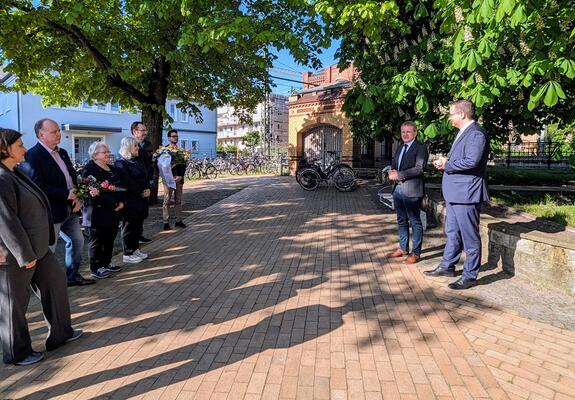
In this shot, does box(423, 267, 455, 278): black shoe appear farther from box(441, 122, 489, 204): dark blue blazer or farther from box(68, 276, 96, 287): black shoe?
box(68, 276, 96, 287): black shoe

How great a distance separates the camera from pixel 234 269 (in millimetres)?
5719

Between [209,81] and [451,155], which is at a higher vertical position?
[209,81]

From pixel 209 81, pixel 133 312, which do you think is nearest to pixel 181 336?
pixel 133 312

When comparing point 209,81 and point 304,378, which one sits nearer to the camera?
point 304,378

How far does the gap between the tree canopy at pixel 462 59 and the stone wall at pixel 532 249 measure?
1474 millimetres

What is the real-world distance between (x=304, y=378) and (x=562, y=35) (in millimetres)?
5085

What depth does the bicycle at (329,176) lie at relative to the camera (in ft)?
47.1

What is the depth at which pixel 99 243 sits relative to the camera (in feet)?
17.6

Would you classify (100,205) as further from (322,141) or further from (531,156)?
(531,156)

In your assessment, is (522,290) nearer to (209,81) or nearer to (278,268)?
(278,268)

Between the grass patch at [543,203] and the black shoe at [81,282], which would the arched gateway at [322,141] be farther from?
the black shoe at [81,282]

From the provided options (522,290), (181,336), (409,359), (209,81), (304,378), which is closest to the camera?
(304,378)

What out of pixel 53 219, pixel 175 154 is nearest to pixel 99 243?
pixel 53 219

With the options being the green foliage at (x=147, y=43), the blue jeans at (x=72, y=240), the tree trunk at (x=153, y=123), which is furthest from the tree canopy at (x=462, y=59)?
the tree trunk at (x=153, y=123)
